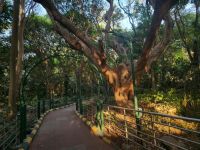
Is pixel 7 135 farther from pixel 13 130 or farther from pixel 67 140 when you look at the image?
pixel 67 140

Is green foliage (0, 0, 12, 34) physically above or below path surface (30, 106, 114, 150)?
above

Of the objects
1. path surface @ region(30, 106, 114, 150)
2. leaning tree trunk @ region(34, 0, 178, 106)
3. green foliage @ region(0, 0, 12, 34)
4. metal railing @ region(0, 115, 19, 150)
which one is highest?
green foliage @ region(0, 0, 12, 34)

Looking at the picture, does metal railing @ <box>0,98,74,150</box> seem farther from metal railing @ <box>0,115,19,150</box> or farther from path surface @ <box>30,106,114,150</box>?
path surface @ <box>30,106,114,150</box>

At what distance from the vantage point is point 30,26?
27.8 m

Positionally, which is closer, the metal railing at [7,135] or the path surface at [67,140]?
the metal railing at [7,135]

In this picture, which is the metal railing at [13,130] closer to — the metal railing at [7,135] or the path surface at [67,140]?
the metal railing at [7,135]

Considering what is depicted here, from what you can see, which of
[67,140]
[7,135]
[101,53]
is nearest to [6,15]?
[101,53]

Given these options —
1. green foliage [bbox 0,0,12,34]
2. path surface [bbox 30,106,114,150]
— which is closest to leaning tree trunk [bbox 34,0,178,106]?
path surface [bbox 30,106,114,150]

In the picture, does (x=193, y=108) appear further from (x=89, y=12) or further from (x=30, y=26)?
(x=30, y=26)

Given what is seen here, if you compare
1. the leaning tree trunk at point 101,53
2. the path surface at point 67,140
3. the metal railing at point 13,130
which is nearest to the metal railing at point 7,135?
the metal railing at point 13,130

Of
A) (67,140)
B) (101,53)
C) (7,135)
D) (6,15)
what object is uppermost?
(6,15)

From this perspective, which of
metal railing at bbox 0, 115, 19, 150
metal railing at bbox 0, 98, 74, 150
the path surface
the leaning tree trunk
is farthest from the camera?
the leaning tree trunk

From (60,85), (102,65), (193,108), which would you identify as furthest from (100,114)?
(60,85)

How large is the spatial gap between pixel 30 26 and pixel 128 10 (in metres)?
9.40
